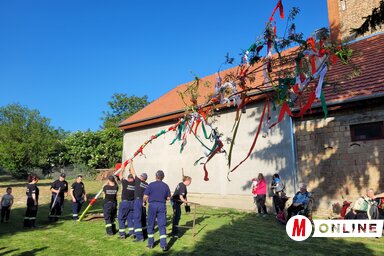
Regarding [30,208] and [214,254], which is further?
[30,208]

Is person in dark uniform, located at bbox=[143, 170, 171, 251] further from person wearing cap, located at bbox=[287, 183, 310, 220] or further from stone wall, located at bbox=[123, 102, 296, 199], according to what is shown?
person wearing cap, located at bbox=[287, 183, 310, 220]

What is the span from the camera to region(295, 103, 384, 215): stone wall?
415 inches

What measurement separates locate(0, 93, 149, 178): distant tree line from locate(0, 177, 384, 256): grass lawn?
53.6 ft

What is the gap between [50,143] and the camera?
26406mm

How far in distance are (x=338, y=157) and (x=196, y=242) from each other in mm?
6449

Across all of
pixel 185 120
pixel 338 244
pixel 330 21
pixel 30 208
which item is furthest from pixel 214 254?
pixel 330 21

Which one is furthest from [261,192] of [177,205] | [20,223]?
[20,223]

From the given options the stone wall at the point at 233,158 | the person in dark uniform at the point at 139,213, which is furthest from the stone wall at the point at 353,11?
the person in dark uniform at the point at 139,213

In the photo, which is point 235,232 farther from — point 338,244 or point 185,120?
point 185,120

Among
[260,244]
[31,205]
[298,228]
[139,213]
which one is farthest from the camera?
[31,205]

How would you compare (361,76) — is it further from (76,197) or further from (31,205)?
(31,205)

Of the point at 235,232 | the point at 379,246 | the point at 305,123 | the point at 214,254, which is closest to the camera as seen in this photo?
the point at 214,254

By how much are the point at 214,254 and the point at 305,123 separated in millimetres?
7330

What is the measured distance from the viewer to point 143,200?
820 cm
